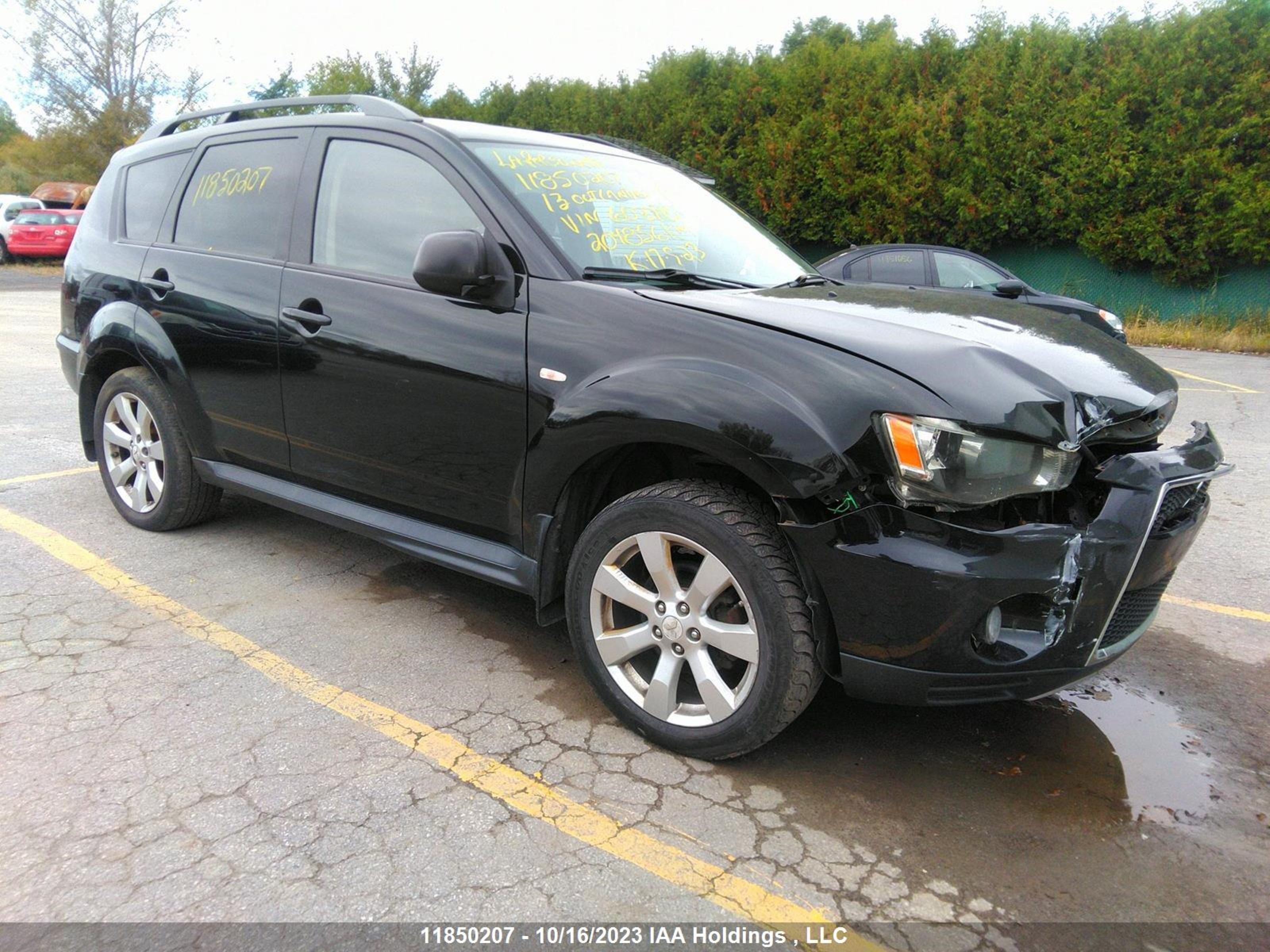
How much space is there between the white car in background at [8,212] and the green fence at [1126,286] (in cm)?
2328

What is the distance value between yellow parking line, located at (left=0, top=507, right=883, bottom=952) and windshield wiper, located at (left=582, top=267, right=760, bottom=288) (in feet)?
5.09

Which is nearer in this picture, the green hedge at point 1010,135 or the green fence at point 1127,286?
the green hedge at point 1010,135

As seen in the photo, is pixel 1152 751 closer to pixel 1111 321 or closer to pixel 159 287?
pixel 159 287

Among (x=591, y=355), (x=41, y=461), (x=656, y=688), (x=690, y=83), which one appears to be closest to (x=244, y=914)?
(x=656, y=688)

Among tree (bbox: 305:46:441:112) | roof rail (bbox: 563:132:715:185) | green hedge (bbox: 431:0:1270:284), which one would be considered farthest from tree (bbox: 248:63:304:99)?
roof rail (bbox: 563:132:715:185)

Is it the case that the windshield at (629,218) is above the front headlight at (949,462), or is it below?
above

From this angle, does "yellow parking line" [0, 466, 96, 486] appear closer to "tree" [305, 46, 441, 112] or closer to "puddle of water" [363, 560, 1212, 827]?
"puddle of water" [363, 560, 1212, 827]

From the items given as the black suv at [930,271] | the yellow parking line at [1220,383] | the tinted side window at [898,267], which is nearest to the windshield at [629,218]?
the black suv at [930,271]

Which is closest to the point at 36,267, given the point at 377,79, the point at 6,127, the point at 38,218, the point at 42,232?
the point at 42,232

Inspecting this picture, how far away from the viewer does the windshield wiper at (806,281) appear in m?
3.56

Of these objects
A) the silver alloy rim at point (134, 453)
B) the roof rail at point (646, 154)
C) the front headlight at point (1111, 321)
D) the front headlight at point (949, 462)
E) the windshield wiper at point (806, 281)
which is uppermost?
the roof rail at point (646, 154)

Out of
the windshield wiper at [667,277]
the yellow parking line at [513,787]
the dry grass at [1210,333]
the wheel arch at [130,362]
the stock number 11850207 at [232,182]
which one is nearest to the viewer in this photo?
the yellow parking line at [513,787]

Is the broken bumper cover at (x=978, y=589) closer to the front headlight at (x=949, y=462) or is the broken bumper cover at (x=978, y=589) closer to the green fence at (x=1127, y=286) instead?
the front headlight at (x=949, y=462)

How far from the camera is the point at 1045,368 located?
264 centimetres
